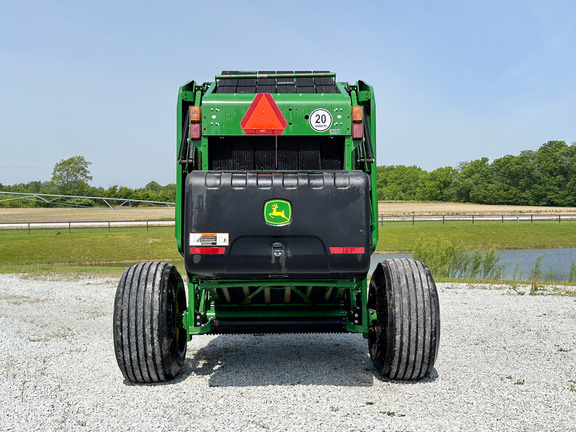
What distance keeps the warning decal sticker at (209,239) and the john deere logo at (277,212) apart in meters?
0.39

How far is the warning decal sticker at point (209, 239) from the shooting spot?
4.74m

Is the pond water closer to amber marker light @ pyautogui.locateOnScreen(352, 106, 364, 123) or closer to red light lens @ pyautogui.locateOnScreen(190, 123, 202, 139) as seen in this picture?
amber marker light @ pyautogui.locateOnScreen(352, 106, 364, 123)

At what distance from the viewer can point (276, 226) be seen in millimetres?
4754

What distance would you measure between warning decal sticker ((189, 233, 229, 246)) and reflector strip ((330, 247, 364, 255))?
0.92 meters

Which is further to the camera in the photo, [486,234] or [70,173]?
[70,173]

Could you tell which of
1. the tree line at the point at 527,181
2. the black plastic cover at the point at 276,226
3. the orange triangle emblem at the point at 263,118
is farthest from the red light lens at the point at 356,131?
the tree line at the point at 527,181

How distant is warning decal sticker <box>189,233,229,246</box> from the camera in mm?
4738

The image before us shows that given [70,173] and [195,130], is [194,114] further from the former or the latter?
[70,173]

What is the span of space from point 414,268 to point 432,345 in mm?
763

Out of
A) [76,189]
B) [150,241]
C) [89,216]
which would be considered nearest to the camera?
[150,241]

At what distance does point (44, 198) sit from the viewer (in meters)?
85.8

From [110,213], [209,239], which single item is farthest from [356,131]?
[110,213]

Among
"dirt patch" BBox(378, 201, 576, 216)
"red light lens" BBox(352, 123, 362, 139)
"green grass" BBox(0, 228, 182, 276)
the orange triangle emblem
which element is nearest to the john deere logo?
the orange triangle emblem

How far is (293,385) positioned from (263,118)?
2698mm
